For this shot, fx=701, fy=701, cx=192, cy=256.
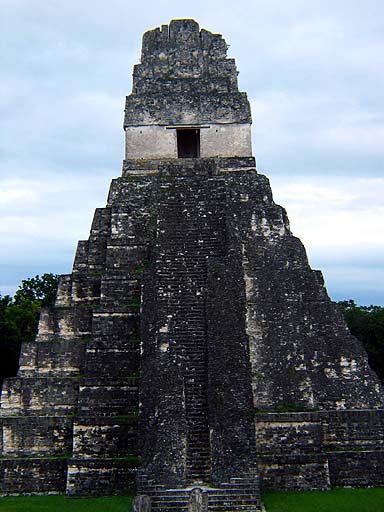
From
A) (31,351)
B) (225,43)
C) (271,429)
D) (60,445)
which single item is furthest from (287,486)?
(225,43)

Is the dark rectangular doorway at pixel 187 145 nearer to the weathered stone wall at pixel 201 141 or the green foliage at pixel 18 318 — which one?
the weathered stone wall at pixel 201 141

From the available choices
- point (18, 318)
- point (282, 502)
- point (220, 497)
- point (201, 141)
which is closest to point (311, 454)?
point (282, 502)

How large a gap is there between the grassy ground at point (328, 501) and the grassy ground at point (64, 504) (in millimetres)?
2271

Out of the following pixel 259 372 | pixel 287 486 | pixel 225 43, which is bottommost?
pixel 287 486

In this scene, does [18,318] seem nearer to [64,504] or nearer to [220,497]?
[64,504]

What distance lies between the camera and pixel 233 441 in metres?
11.0

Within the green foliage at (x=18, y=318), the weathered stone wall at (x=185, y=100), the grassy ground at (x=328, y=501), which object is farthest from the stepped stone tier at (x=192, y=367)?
the green foliage at (x=18, y=318)

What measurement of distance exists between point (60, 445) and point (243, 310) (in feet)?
13.5

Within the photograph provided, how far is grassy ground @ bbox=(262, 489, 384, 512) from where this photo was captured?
406 inches

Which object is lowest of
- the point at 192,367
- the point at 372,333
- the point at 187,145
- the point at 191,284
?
the point at 192,367

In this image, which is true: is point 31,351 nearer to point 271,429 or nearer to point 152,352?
point 152,352

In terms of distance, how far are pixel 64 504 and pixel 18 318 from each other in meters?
13.5

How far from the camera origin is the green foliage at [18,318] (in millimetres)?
22656

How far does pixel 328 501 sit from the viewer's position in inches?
426
